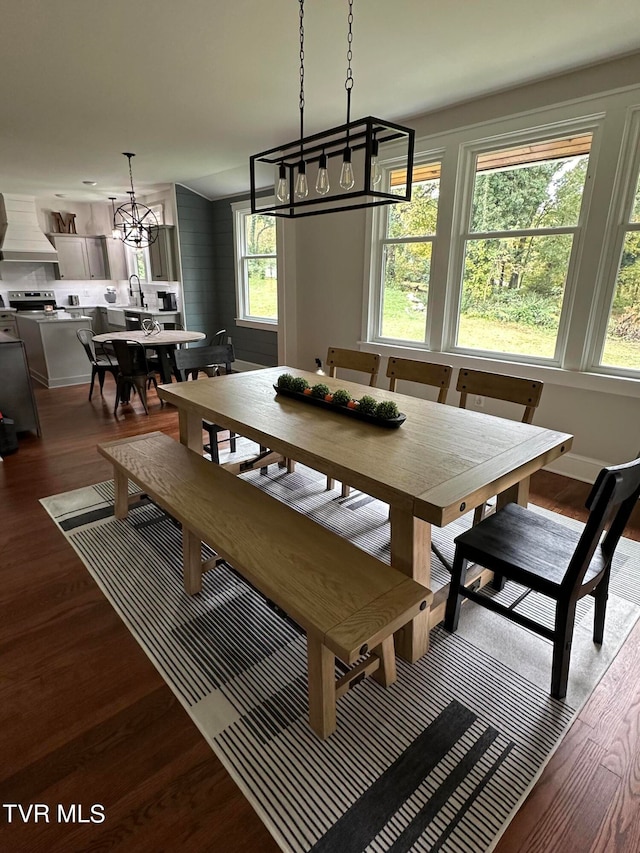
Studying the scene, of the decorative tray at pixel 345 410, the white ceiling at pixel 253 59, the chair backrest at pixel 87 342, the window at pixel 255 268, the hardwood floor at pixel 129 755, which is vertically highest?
the white ceiling at pixel 253 59

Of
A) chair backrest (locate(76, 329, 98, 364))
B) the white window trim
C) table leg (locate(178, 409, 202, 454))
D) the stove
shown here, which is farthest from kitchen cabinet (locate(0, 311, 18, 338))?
table leg (locate(178, 409, 202, 454))

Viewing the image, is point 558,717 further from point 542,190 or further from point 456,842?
point 542,190

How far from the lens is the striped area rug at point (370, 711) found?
4.11 ft

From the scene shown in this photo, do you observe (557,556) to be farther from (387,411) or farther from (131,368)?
(131,368)

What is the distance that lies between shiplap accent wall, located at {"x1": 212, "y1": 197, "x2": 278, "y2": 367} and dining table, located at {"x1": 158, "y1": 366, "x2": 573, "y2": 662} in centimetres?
402

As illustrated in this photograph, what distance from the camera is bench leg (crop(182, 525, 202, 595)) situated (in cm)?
199

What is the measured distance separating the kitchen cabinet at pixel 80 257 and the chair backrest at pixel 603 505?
8714 mm

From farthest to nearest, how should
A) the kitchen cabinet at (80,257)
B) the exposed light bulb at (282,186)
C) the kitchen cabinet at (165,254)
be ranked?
the kitchen cabinet at (80,257), the kitchen cabinet at (165,254), the exposed light bulb at (282,186)

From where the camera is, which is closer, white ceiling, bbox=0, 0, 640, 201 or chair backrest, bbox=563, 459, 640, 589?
chair backrest, bbox=563, 459, 640, 589

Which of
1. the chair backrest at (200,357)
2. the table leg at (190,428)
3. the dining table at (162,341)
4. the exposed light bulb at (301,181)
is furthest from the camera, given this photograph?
the dining table at (162,341)

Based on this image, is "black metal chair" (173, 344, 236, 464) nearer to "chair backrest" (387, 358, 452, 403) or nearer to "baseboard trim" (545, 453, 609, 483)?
"chair backrest" (387, 358, 452, 403)

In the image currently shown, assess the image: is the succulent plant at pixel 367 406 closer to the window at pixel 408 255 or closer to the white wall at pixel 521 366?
the white wall at pixel 521 366

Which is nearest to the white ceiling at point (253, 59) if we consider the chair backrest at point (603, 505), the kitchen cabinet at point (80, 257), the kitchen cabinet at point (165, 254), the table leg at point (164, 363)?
the table leg at point (164, 363)

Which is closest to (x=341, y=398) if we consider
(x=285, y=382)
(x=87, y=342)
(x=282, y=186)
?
(x=285, y=382)
